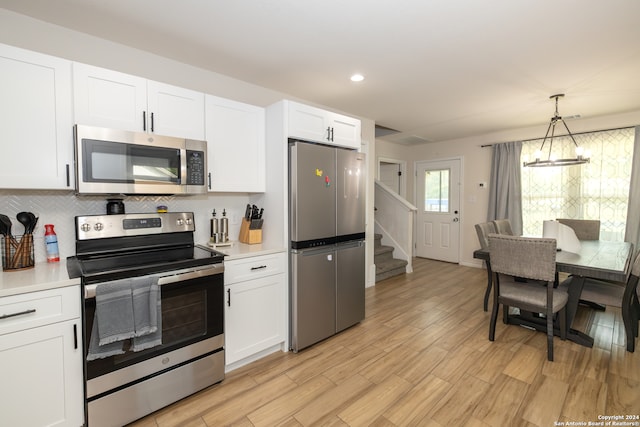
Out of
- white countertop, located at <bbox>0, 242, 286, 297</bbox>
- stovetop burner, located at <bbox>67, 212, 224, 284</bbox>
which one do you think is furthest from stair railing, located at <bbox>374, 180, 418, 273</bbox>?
white countertop, located at <bbox>0, 242, 286, 297</bbox>

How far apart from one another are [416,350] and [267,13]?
289cm

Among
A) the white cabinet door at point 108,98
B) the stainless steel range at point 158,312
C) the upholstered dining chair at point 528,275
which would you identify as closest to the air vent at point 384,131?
the upholstered dining chair at point 528,275

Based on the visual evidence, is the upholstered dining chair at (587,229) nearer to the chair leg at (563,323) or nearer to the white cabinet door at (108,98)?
the chair leg at (563,323)

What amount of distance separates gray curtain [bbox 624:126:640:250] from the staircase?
304 cm

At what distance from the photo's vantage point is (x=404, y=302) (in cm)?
371

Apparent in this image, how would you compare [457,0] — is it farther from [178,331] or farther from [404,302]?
[404,302]

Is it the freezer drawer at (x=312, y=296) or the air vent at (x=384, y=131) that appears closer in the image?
the freezer drawer at (x=312, y=296)

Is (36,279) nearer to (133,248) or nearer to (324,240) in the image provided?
(133,248)

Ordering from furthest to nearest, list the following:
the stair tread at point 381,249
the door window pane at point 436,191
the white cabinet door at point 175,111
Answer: the door window pane at point 436,191 < the stair tread at point 381,249 < the white cabinet door at point 175,111

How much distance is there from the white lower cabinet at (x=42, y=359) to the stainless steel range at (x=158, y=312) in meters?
0.07

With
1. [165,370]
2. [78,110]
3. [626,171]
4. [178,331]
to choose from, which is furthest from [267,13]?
[626,171]

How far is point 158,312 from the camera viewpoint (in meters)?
1.69

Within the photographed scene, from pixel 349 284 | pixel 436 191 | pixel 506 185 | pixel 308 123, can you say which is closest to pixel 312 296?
pixel 349 284

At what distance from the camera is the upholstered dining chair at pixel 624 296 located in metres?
2.41
